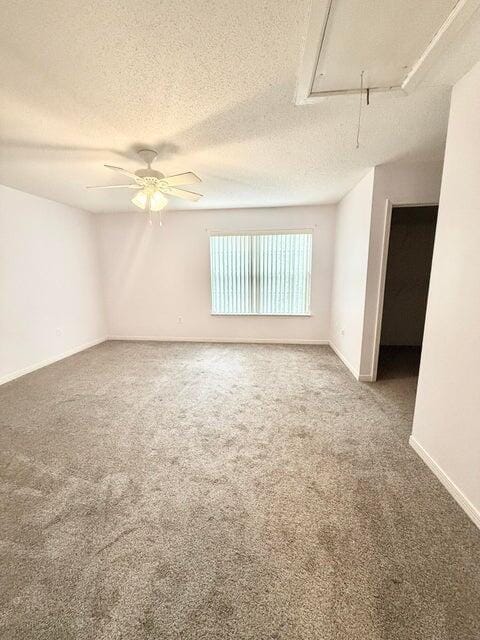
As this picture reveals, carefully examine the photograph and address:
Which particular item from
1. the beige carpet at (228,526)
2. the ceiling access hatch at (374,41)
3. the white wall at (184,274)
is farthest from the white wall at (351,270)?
the ceiling access hatch at (374,41)

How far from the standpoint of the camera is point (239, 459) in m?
1.82

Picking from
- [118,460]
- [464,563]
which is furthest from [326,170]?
[118,460]

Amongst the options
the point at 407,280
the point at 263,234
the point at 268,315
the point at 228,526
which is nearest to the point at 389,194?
the point at 263,234

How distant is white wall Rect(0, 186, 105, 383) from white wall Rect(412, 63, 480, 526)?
14.9ft

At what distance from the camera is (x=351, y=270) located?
11.1 feet

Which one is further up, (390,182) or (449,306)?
(390,182)

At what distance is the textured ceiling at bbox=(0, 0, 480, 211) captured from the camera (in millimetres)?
1112

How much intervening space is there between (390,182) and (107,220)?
14.8 ft

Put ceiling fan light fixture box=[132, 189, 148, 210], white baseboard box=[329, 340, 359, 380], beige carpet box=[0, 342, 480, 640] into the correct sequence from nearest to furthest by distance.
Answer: beige carpet box=[0, 342, 480, 640], ceiling fan light fixture box=[132, 189, 148, 210], white baseboard box=[329, 340, 359, 380]

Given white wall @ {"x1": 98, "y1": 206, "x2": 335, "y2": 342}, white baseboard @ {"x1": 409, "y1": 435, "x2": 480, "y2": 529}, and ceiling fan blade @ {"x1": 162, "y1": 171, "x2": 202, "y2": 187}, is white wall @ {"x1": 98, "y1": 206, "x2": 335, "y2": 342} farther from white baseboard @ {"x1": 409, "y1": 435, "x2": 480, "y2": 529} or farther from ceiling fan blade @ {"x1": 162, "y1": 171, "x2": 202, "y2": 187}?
white baseboard @ {"x1": 409, "y1": 435, "x2": 480, "y2": 529}

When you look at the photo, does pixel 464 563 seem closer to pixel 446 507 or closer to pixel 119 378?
pixel 446 507

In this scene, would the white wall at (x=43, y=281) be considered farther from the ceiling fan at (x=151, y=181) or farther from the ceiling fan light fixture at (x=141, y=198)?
the ceiling fan light fixture at (x=141, y=198)

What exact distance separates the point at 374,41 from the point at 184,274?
12.8 ft

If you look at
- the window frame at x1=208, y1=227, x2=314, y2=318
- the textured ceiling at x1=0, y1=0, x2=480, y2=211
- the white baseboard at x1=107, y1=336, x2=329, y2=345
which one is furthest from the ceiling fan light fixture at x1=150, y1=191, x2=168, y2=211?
the white baseboard at x1=107, y1=336, x2=329, y2=345
